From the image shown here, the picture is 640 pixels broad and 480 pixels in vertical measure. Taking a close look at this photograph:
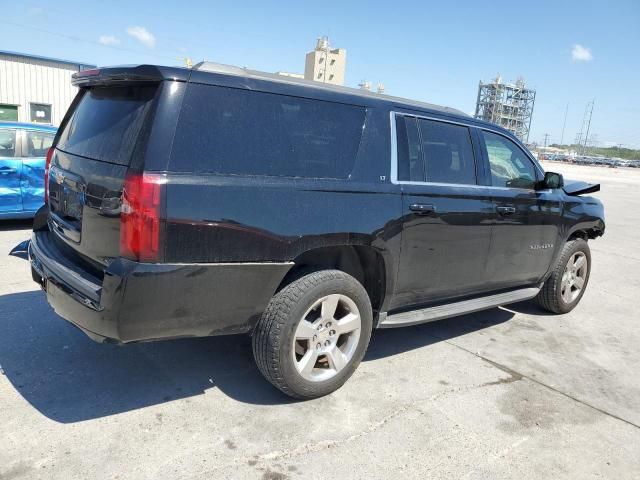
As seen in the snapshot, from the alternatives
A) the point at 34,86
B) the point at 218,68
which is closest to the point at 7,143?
the point at 218,68

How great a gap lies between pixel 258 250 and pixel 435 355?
2065mm

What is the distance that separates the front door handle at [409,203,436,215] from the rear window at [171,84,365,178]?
57cm

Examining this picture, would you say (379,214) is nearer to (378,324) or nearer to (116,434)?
(378,324)

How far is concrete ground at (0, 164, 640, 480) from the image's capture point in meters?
2.70

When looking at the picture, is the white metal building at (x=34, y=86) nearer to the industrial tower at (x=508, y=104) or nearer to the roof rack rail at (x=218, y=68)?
the roof rack rail at (x=218, y=68)

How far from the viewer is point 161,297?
264 centimetres

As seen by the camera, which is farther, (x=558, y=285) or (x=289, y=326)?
(x=558, y=285)

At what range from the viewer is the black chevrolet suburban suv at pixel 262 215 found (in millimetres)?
2635

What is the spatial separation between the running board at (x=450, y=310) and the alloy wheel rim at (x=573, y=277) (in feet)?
2.22

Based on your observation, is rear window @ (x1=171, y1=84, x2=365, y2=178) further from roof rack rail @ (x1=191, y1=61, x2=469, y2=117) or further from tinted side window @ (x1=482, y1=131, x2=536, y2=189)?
tinted side window @ (x1=482, y1=131, x2=536, y2=189)

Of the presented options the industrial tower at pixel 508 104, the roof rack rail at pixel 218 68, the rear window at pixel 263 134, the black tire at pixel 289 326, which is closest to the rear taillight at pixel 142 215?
the rear window at pixel 263 134

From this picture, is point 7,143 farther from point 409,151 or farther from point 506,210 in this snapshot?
point 506,210

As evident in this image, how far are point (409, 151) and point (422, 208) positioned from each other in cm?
41

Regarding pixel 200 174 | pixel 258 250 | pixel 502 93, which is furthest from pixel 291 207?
pixel 502 93
